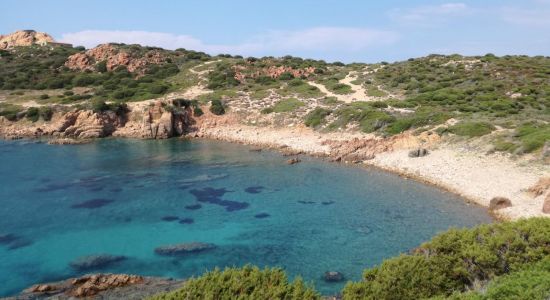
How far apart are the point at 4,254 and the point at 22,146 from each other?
3671cm

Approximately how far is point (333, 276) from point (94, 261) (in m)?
12.8

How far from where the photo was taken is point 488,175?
1410 inches

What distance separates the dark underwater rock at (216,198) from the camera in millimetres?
33875

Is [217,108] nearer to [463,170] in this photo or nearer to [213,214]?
[213,214]

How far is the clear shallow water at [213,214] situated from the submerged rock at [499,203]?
96 centimetres

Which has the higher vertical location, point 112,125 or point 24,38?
point 24,38

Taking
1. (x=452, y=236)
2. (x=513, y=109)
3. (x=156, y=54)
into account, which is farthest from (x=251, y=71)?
(x=452, y=236)

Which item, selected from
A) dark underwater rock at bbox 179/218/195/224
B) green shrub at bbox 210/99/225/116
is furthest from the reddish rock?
green shrub at bbox 210/99/225/116

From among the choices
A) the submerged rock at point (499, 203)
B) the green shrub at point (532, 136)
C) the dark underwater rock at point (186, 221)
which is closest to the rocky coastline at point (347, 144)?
the submerged rock at point (499, 203)

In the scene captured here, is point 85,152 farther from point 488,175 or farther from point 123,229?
point 488,175

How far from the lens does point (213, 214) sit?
1264 inches

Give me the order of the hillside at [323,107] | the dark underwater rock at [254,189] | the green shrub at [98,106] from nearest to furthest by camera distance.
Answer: the dark underwater rock at [254,189] → the hillside at [323,107] → the green shrub at [98,106]

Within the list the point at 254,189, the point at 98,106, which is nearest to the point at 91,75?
the point at 98,106

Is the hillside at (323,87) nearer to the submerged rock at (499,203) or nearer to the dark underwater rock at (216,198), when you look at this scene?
the submerged rock at (499,203)
